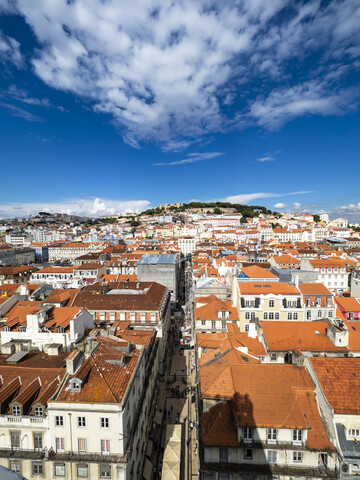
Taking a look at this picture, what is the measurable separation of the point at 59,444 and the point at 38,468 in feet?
6.57

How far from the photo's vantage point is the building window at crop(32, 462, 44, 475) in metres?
17.5

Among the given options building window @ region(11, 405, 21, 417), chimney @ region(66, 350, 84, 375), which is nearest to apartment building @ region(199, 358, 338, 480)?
chimney @ region(66, 350, 84, 375)

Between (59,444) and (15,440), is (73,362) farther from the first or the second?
(15,440)

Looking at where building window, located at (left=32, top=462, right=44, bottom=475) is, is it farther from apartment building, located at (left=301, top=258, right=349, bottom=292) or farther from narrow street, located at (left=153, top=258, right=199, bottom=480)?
apartment building, located at (left=301, top=258, right=349, bottom=292)

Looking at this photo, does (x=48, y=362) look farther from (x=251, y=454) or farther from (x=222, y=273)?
(x=222, y=273)

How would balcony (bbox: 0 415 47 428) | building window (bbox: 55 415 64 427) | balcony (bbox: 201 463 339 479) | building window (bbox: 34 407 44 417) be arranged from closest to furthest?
balcony (bbox: 201 463 339 479) → building window (bbox: 55 415 64 427) → balcony (bbox: 0 415 47 428) → building window (bbox: 34 407 44 417)

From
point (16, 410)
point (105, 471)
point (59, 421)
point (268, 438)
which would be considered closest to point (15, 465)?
point (16, 410)

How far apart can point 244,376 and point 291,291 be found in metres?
19.7

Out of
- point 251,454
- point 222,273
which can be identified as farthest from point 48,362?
point 222,273

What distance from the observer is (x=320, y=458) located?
17.0 metres

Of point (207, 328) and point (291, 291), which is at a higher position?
point (291, 291)

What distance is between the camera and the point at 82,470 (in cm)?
1720

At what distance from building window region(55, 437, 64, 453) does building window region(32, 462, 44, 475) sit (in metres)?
1.36

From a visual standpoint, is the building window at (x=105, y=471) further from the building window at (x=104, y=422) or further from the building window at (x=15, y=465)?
the building window at (x=15, y=465)
